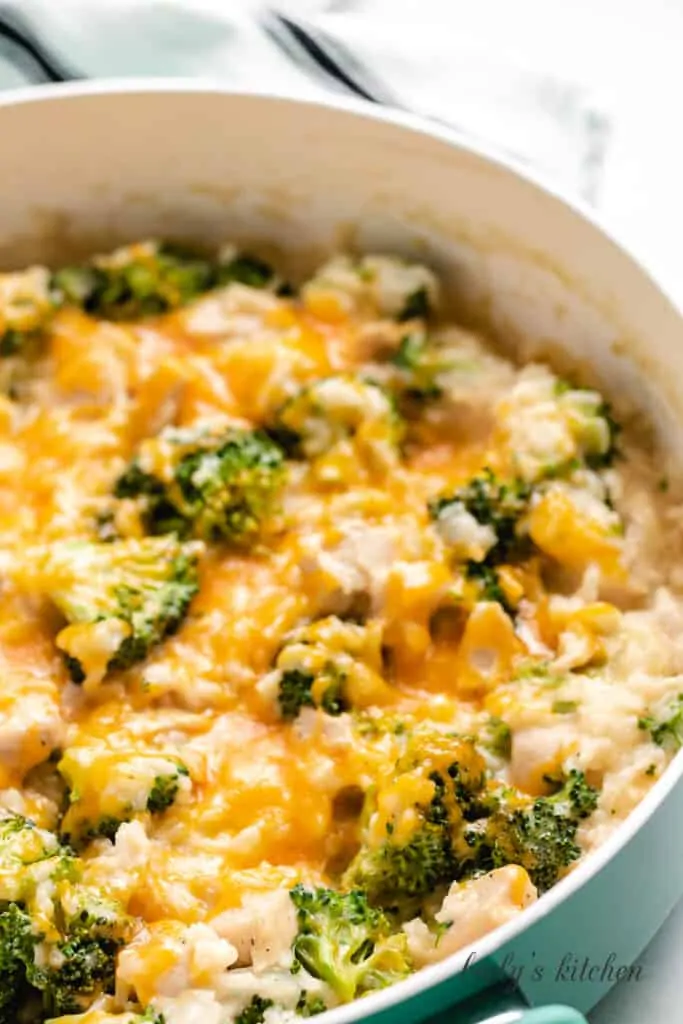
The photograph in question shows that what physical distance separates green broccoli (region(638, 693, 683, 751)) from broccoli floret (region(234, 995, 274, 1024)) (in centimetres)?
72

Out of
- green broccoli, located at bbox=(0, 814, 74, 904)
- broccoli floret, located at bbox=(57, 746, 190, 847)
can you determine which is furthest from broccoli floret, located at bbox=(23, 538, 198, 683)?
green broccoli, located at bbox=(0, 814, 74, 904)

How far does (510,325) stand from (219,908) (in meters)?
1.44

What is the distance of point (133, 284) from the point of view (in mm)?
3004

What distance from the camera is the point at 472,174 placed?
2.89 meters

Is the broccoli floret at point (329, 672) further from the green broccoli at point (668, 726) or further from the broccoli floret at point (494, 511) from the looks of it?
the green broccoli at point (668, 726)

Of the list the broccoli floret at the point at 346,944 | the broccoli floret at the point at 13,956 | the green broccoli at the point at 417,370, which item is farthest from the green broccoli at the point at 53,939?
the green broccoli at the point at 417,370

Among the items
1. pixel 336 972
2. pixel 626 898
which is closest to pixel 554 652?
pixel 626 898

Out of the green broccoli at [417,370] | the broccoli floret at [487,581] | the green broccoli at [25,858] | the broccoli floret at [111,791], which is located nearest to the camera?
the green broccoli at [25,858]

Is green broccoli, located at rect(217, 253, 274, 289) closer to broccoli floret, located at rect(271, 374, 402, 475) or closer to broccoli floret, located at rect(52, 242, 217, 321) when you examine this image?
broccoli floret, located at rect(52, 242, 217, 321)

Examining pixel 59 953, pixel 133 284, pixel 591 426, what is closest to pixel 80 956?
pixel 59 953

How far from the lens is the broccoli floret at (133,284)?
300 cm

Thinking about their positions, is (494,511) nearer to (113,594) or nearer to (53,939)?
(113,594)

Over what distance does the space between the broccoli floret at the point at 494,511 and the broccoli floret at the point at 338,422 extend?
0.19 meters

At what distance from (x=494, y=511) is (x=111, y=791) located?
0.83 meters
